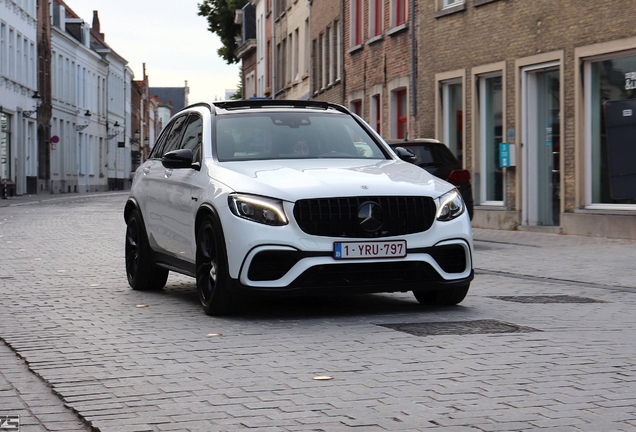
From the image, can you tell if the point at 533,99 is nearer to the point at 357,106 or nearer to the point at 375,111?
the point at 375,111

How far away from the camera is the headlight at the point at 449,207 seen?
8.74 m

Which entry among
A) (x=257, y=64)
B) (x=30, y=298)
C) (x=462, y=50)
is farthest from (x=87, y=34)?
(x=30, y=298)

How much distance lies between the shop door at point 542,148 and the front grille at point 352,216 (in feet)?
41.7

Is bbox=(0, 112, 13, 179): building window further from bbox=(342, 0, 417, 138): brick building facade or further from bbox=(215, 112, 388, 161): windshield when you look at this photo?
bbox=(215, 112, 388, 161): windshield

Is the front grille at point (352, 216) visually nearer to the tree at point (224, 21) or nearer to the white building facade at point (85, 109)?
the white building facade at point (85, 109)

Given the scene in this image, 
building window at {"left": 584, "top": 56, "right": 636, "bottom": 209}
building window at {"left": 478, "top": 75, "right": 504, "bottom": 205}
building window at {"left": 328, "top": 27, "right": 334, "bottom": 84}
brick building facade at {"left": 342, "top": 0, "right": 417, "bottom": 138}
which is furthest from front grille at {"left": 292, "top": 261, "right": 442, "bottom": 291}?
building window at {"left": 328, "top": 27, "right": 334, "bottom": 84}

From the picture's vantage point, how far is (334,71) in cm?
3972

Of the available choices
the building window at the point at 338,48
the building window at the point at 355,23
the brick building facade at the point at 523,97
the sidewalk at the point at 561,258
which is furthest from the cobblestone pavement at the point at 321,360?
the building window at the point at 338,48

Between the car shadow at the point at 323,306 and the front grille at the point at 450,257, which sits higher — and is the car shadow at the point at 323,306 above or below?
below

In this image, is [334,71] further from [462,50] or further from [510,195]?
[510,195]

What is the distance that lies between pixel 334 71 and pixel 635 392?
34.5 metres

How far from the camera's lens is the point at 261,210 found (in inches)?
328

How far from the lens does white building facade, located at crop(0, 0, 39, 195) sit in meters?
54.5

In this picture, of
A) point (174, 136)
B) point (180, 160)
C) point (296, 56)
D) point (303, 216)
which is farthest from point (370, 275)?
point (296, 56)
